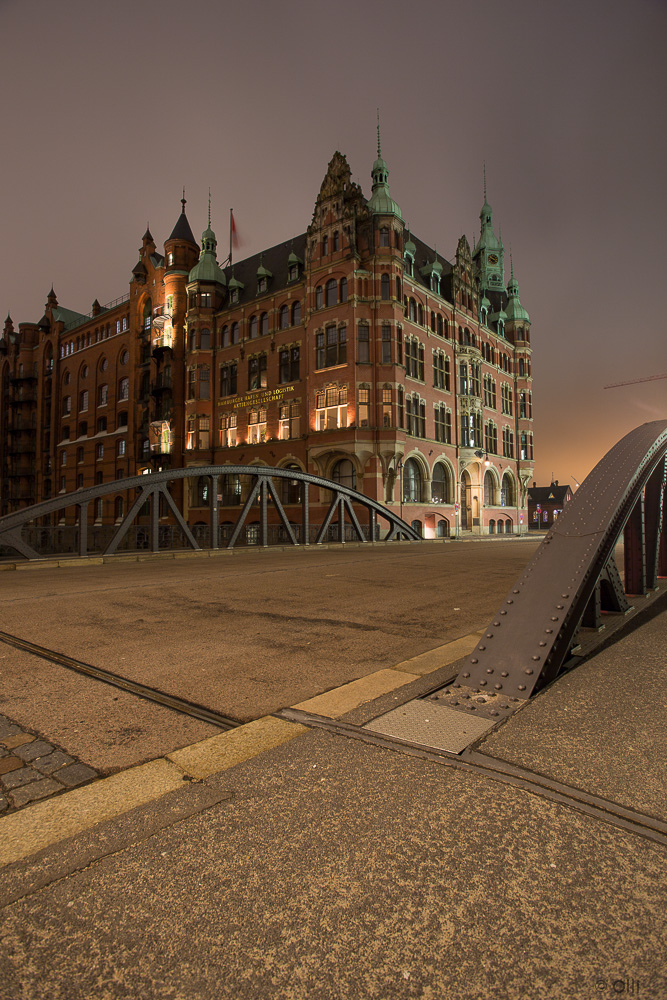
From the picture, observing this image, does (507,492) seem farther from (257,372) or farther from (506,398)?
(257,372)

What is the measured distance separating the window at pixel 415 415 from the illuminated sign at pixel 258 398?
24.0 ft

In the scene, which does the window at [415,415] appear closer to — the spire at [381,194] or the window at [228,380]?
the spire at [381,194]

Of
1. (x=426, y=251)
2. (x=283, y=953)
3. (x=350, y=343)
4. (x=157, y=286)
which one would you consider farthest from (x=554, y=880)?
(x=157, y=286)

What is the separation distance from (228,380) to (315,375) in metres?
8.26

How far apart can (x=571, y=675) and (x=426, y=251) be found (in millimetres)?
40783

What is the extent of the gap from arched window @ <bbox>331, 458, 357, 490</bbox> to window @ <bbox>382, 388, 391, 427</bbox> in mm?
3192

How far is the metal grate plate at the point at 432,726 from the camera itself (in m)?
2.67

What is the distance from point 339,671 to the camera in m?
4.06

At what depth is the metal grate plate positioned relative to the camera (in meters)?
2.67

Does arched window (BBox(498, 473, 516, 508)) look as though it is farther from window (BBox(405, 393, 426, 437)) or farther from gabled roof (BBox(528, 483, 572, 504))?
gabled roof (BBox(528, 483, 572, 504))

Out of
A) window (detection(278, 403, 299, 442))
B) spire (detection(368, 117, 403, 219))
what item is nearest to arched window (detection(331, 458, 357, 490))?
window (detection(278, 403, 299, 442))

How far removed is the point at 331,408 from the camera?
30.2m

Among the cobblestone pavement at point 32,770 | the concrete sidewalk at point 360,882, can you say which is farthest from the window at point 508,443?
the cobblestone pavement at point 32,770

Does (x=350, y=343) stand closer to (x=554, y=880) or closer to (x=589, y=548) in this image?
(x=589, y=548)
